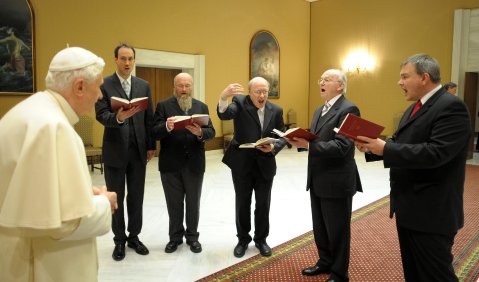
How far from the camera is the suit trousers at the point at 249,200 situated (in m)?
4.01

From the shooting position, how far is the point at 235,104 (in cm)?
401

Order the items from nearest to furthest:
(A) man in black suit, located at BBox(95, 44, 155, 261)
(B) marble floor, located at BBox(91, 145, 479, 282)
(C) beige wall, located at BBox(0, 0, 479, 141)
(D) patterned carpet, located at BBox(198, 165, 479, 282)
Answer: (D) patterned carpet, located at BBox(198, 165, 479, 282), (B) marble floor, located at BBox(91, 145, 479, 282), (A) man in black suit, located at BBox(95, 44, 155, 261), (C) beige wall, located at BBox(0, 0, 479, 141)

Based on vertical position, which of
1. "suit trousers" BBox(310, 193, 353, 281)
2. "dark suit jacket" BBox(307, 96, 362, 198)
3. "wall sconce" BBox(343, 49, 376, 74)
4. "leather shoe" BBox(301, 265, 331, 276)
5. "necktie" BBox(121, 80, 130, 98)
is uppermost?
"wall sconce" BBox(343, 49, 376, 74)

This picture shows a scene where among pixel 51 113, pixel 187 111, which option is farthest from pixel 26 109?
pixel 187 111

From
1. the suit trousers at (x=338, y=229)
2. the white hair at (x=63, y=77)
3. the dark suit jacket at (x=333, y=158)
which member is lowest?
the suit trousers at (x=338, y=229)

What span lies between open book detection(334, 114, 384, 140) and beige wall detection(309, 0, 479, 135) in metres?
9.52

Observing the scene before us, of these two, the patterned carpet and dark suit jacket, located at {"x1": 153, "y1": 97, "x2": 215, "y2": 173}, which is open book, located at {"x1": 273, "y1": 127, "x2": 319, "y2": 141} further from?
the patterned carpet

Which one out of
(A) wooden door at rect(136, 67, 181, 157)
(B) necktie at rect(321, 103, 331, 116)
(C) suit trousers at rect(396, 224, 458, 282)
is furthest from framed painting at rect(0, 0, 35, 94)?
(C) suit trousers at rect(396, 224, 458, 282)

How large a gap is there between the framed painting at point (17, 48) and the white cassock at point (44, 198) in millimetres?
6468

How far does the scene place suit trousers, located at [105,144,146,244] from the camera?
3.88 m

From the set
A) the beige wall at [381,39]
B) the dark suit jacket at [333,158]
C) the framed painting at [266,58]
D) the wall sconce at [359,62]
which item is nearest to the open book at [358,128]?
the dark suit jacket at [333,158]

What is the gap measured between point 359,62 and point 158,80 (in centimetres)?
638

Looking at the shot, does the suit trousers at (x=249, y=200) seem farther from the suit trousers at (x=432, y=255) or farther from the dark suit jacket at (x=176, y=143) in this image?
the suit trousers at (x=432, y=255)

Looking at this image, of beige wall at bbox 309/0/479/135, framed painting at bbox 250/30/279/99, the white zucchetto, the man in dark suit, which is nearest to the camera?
the white zucchetto
